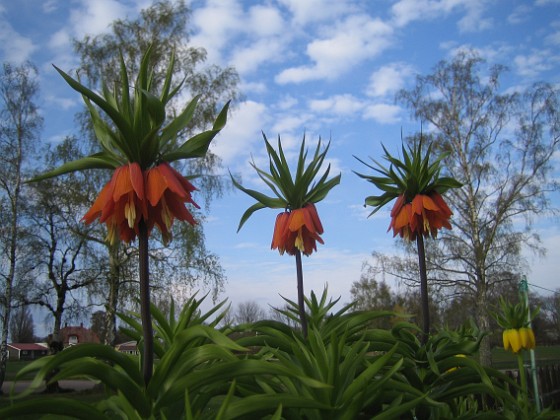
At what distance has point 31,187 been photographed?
686 inches

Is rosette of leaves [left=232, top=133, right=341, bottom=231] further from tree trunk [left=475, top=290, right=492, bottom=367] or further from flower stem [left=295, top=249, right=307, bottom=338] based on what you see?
tree trunk [left=475, top=290, right=492, bottom=367]

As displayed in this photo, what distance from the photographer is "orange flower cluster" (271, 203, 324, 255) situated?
2639 millimetres

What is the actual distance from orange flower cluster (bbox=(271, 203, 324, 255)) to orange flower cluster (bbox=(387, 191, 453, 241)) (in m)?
0.54

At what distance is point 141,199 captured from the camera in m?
1.54

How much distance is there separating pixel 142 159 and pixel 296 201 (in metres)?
1.24

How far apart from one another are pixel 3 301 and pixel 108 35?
28.9 feet

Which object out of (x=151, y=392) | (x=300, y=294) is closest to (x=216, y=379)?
(x=151, y=392)

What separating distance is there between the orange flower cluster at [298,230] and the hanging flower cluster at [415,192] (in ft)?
1.69

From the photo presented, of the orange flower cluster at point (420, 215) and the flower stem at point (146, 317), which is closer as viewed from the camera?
the flower stem at point (146, 317)

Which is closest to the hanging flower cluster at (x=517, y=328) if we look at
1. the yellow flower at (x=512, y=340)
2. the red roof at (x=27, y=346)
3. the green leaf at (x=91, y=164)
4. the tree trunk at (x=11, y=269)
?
the yellow flower at (x=512, y=340)

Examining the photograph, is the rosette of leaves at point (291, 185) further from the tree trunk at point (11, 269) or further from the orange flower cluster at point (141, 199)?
the tree trunk at point (11, 269)

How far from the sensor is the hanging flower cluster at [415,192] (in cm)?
296

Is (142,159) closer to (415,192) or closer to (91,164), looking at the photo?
(91,164)

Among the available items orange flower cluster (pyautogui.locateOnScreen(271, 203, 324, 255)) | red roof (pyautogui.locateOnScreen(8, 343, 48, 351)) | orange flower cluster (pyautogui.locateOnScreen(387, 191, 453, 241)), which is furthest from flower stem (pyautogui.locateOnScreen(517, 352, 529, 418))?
red roof (pyautogui.locateOnScreen(8, 343, 48, 351))
